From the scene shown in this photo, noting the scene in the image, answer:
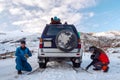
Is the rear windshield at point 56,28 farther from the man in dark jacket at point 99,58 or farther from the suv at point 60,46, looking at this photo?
the man in dark jacket at point 99,58

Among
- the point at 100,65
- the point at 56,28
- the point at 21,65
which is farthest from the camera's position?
the point at 56,28

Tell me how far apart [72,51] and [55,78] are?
292cm

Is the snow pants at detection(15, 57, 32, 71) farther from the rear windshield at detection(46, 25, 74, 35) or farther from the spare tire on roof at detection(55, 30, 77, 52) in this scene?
the rear windshield at detection(46, 25, 74, 35)

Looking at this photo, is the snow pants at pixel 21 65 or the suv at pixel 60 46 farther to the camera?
the suv at pixel 60 46

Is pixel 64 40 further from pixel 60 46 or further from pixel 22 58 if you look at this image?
pixel 22 58

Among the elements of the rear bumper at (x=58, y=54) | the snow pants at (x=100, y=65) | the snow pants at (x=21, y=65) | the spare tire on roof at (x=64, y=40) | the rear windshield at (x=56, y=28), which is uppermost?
the rear windshield at (x=56, y=28)

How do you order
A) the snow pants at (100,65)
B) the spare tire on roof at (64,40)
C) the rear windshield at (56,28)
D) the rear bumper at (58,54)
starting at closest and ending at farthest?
the snow pants at (100,65), the spare tire on roof at (64,40), the rear bumper at (58,54), the rear windshield at (56,28)

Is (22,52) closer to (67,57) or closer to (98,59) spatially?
(67,57)

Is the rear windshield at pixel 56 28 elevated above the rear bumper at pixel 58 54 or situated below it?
above

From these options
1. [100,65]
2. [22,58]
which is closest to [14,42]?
[22,58]

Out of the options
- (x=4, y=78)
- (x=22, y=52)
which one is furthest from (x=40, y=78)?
(x=22, y=52)

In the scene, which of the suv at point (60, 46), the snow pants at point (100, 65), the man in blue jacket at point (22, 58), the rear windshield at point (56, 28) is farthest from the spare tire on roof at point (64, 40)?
the man in blue jacket at point (22, 58)

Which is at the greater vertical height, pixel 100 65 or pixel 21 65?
pixel 21 65

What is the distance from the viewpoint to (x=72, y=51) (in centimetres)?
1200
